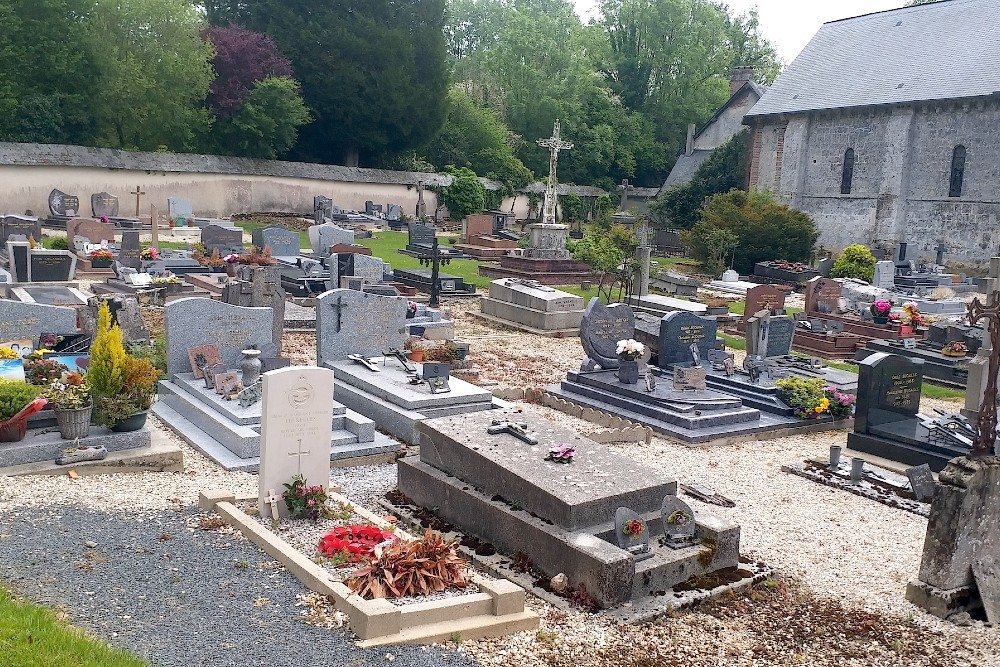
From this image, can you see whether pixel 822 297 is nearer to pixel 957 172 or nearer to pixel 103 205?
pixel 957 172

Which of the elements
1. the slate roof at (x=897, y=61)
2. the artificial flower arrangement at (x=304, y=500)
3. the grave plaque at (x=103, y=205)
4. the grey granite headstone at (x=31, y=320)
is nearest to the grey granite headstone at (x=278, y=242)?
the grave plaque at (x=103, y=205)

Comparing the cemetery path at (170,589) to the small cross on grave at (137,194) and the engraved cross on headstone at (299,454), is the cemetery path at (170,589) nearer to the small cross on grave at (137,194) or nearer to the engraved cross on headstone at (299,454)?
the engraved cross on headstone at (299,454)

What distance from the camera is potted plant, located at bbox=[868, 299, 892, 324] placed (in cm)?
2005

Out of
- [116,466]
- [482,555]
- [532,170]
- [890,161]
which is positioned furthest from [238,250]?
[532,170]

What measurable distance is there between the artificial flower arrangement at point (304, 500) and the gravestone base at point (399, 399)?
9.97ft

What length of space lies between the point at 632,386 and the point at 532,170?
44313 millimetres

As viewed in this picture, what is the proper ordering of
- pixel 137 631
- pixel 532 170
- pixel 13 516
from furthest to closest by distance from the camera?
1. pixel 532 170
2. pixel 13 516
3. pixel 137 631

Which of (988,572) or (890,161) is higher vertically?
(890,161)

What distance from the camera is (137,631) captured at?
5.89 m

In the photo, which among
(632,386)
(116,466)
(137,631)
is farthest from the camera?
(632,386)

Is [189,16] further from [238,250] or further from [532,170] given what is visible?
[532,170]

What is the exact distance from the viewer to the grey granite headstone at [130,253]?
21.5m

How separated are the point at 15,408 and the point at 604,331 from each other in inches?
327

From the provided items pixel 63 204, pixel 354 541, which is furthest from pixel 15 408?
pixel 63 204
